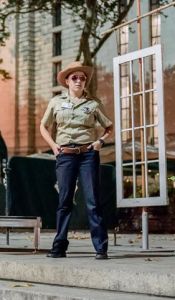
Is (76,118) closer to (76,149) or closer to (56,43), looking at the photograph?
(76,149)

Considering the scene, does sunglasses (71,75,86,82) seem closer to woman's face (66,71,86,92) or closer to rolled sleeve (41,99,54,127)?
woman's face (66,71,86,92)

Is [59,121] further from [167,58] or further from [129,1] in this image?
[167,58]

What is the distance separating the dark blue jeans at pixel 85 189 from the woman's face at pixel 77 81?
704 mm

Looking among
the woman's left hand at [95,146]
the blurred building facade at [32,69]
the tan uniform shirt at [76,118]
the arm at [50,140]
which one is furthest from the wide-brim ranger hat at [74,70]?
the blurred building facade at [32,69]

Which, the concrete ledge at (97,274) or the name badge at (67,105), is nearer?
the concrete ledge at (97,274)

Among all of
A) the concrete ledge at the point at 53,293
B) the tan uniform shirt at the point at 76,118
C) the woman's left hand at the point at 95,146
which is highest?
the tan uniform shirt at the point at 76,118

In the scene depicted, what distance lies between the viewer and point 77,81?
6754 millimetres

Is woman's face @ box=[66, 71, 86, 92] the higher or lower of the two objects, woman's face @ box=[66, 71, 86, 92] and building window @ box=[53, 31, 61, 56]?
the lower

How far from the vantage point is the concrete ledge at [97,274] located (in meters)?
4.81

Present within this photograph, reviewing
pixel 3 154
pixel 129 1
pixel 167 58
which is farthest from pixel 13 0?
pixel 3 154

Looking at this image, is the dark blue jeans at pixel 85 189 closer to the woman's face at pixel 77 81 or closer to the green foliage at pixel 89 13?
the woman's face at pixel 77 81

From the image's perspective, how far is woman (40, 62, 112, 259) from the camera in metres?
6.59

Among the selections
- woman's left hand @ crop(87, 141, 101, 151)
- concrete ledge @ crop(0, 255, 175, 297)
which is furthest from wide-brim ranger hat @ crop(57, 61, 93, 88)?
concrete ledge @ crop(0, 255, 175, 297)

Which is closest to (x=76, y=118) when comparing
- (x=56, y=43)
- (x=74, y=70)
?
(x=74, y=70)
